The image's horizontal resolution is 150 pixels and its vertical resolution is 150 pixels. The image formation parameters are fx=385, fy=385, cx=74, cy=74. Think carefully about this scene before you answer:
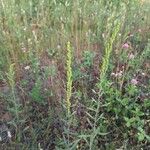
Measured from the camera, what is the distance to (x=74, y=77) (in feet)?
10.2

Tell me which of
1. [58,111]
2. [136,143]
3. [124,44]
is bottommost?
[136,143]

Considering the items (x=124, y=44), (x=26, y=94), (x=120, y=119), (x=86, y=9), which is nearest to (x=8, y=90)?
(x=26, y=94)

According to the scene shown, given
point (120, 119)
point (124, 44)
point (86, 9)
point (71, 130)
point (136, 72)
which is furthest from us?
point (86, 9)

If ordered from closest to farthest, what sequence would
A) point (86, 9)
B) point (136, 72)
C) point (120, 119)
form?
point (120, 119), point (136, 72), point (86, 9)

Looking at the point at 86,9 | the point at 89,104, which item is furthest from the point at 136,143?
the point at 86,9

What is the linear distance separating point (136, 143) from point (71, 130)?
1.59ft

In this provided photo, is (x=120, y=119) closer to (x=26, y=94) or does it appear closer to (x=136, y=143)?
(x=136, y=143)

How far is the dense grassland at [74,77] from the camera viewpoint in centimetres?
274

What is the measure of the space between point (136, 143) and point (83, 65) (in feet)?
2.70

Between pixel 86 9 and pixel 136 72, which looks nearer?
pixel 136 72

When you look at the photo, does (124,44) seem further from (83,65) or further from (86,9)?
(86,9)

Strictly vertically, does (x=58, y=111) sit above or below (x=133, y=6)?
below

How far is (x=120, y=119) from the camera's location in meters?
2.89

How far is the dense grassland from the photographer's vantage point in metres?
2.74
